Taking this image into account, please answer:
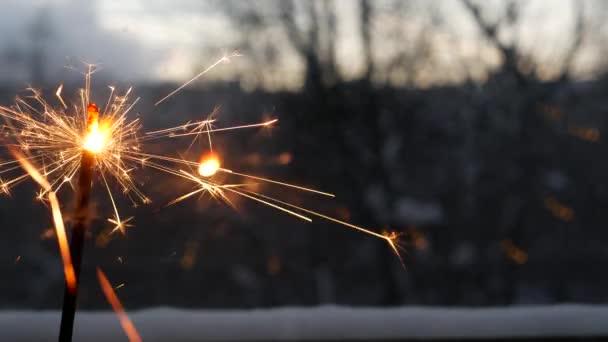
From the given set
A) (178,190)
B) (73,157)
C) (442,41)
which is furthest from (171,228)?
(73,157)

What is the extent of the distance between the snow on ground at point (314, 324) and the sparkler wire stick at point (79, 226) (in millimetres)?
1269

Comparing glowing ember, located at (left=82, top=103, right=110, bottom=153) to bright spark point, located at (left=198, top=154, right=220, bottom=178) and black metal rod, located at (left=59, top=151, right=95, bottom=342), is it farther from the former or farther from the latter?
bright spark point, located at (left=198, top=154, right=220, bottom=178)

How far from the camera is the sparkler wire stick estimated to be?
1364 mm

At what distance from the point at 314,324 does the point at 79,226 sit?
4.91ft

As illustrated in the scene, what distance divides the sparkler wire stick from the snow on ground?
49.9 inches

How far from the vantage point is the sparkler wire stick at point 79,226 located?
136cm

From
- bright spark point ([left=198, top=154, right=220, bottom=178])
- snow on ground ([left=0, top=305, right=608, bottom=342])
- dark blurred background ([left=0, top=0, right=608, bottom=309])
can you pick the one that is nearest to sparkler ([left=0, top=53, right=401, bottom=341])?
bright spark point ([left=198, top=154, right=220, bottom=178])

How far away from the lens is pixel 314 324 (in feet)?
9.05

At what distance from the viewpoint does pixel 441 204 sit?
14.4 m

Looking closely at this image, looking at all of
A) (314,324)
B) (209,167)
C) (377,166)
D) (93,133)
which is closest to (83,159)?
(93,133)

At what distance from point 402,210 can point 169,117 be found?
453 centimetres

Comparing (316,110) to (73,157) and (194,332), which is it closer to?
(194,332)

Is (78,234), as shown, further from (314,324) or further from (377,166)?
(377,166)

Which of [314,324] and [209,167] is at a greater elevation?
[314,324]
